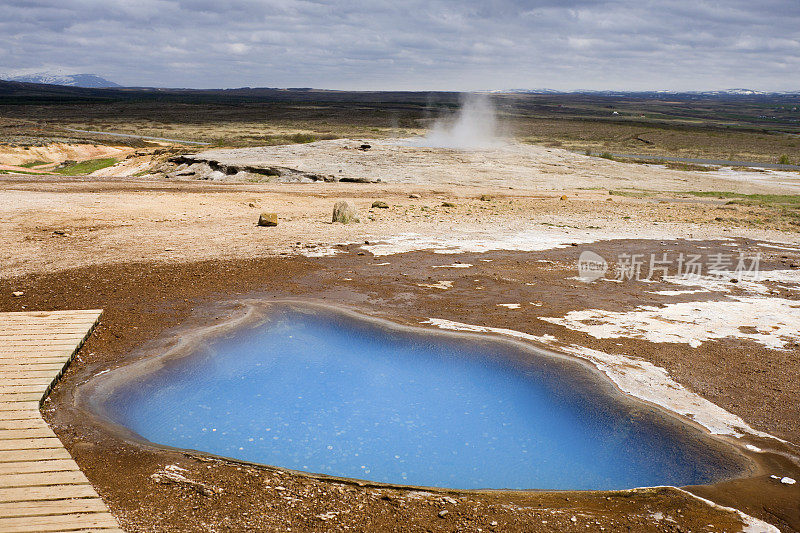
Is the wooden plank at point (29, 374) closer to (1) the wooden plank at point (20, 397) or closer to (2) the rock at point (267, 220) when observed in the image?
(1) the wooden plank at point (20, 397)

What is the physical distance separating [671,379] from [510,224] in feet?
32.0

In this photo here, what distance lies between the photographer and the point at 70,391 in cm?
672

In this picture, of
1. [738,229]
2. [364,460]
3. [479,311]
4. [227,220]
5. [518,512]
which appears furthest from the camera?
[738,229]

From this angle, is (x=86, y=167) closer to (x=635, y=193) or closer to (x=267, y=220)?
(x=267, y=220)

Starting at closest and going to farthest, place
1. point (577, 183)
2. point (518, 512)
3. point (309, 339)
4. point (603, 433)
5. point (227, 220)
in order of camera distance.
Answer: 1. point (518, 512)
2. point (603, 433)
3. point (309, 339)
4. point (227, 220)
5. point (577, 183)

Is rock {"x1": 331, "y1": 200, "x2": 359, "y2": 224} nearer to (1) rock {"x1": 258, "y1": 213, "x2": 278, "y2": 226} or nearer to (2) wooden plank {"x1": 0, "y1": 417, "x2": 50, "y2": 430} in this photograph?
(1) rock {"x1": 258, "y1": 213, "x2": 278, "y2": 226}

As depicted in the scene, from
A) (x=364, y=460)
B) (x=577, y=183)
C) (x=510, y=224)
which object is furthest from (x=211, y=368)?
(x=577, y=183)

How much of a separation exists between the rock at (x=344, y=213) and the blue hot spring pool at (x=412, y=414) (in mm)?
7447

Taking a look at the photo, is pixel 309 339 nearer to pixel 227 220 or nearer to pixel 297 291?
pixel 297 291

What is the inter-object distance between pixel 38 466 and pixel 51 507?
627mm

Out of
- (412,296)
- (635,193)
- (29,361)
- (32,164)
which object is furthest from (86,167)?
(29,361)

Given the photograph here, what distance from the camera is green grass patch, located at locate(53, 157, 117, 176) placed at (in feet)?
98.2

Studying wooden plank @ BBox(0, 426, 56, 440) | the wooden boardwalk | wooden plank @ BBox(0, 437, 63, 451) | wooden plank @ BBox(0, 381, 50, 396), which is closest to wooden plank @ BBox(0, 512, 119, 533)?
the wooden boardwalk

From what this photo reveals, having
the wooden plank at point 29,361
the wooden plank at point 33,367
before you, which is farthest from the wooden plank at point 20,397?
the wooden plank at point 29,361
